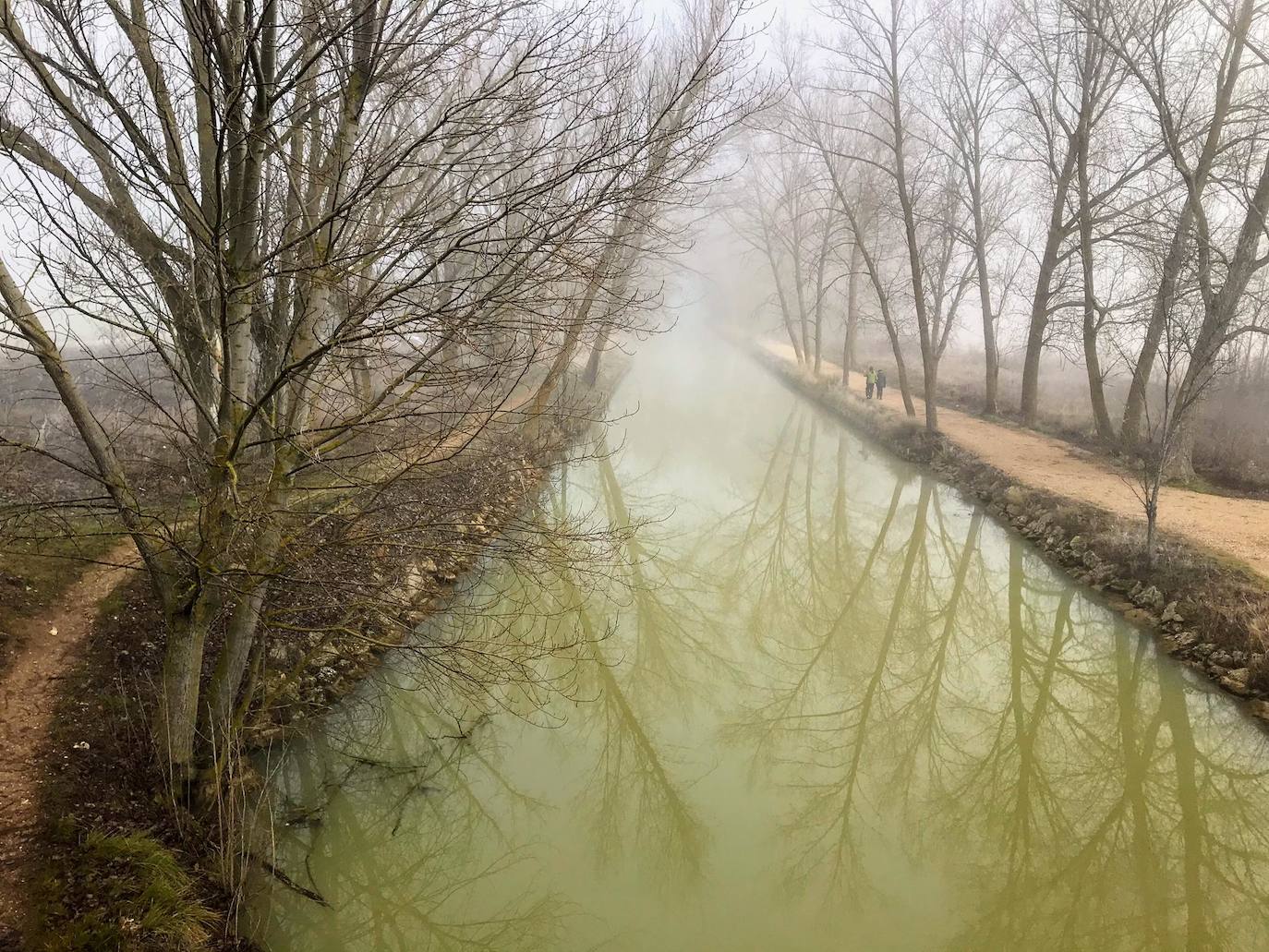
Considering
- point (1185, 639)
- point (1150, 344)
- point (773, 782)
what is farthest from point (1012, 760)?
point (1150, 344)

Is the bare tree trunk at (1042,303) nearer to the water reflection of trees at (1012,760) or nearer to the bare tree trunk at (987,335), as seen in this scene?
the bare tree trunk at (987,335)

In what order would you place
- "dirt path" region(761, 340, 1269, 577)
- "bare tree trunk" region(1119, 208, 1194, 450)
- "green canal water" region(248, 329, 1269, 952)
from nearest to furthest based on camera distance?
"green canal water" region(248, 329, 1269, 952), "dirt path" region(761, 340, 1269, 577), "bare tree trunk" region(1119, 208, 1194, 450)

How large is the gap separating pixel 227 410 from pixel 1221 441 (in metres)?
16.3

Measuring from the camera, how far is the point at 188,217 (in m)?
3.28

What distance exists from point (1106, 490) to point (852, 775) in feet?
27.7

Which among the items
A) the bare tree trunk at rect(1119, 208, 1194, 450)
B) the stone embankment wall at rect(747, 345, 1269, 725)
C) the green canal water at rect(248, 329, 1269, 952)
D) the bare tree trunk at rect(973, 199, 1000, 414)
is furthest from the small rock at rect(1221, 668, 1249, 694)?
the bare tree trunk at rect(973, 199, 1000, 414)

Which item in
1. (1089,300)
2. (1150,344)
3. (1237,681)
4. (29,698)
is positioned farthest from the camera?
(1089,300)

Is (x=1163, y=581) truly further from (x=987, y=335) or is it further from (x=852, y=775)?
(x=987, y=335)

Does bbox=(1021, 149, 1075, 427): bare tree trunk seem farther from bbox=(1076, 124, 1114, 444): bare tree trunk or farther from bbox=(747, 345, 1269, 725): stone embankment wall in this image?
bbox=(747, 345, 1269, 725): stone embankment wall

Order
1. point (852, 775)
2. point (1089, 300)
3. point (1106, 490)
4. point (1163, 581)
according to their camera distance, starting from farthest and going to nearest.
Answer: point (1089, 300), point (1106, 490), point (1163, 581), point (852, 775)

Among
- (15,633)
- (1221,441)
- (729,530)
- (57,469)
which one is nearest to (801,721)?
(729,530)

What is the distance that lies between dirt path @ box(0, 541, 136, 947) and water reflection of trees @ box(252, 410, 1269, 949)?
1.50m

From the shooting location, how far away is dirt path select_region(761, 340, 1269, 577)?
8.59 metres

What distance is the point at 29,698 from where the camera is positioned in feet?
15.3
